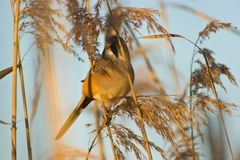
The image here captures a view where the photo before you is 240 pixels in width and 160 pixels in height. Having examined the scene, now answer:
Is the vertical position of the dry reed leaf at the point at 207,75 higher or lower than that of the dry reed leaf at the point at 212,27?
lower

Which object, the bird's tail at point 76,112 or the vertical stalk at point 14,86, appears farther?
the bird's tail at point 76,112

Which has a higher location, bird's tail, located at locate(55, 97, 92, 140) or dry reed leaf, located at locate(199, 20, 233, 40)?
dry reed leaf, located at locate(199, 20, 233, 40)

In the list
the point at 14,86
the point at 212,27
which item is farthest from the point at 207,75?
the point at 14,86

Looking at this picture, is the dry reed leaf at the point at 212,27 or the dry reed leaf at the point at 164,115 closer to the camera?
the dry reed leaf at the point at 164,115

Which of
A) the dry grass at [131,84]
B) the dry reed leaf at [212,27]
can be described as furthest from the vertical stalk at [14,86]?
the dry reed leaf at [212,27]

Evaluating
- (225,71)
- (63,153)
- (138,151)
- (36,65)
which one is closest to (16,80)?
(36,65)

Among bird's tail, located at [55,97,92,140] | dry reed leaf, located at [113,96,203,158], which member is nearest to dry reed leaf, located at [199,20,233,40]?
dry reed leaf, located at [113,96,203,158]

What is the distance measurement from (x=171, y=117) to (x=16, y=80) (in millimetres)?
598

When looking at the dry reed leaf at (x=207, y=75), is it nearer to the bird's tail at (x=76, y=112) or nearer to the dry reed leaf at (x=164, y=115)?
the dry reed leaf at (x=164, y=115)

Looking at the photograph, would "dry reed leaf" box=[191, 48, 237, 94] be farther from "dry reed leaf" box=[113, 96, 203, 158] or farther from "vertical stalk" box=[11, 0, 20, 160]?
"vertical stalk" box=[11, 0, 20, 160]

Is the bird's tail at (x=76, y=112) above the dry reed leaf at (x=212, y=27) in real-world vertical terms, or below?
below

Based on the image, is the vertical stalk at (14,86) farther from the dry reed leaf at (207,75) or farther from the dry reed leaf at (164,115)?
the dry reed leaf at (207,75)

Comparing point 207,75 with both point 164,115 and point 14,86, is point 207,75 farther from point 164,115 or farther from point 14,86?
point 14,86

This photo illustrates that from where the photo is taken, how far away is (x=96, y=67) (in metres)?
1.67
